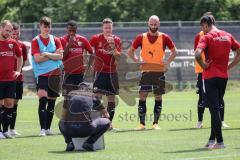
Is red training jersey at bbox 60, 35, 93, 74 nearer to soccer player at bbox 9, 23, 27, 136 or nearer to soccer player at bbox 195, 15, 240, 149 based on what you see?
soccer player at bbox 9, 23, 27, 136

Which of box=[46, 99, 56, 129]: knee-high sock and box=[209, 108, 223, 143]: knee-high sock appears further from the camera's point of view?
box=[46, 99, 56, 129]: knee-high sock

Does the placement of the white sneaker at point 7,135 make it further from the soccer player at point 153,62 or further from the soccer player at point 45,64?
the soccer player at point 153,62

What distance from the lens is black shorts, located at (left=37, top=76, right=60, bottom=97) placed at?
628 inches

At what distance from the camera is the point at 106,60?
17016 mm

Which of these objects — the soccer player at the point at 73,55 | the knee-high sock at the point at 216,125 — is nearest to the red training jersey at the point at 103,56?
the soccer player at the point at 73,55

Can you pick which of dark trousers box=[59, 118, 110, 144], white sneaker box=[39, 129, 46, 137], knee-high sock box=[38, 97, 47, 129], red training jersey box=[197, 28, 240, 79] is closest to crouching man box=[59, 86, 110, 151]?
dark trousers box=[59, 118, 110, 144]

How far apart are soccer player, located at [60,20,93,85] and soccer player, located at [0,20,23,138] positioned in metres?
1.24

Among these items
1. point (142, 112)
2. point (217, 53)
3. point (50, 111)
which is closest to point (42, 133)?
point (50, 111)

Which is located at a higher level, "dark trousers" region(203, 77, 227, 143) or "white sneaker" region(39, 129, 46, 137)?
"dark trousers" region(203, 77, 227, 143)

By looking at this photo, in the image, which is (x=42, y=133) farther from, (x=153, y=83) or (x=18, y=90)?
(x=153, y=83)

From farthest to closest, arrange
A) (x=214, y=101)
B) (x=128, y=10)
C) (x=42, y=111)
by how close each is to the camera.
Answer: (x=128, y=10) < (x=42, y=111) < (x=214, y=101)

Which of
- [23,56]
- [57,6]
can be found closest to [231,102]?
[23,56]

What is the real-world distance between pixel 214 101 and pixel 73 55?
4.54 meters

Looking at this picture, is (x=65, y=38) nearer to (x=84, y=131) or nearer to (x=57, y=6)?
(x=84, y=131)
